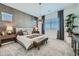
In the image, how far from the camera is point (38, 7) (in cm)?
199

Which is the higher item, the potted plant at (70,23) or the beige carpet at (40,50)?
the potted plant at (70,23)

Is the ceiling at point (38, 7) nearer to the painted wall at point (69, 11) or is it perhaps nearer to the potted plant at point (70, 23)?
the painted wall at point (69, 11)

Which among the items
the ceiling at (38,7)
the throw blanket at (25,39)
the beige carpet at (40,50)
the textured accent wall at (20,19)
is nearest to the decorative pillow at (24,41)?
the throw blanket at (25,39)

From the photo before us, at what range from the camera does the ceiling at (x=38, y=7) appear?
6.40 feet

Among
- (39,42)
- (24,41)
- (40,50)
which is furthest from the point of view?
(24,41)

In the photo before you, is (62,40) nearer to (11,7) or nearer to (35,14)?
(35,14)

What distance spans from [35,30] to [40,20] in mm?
295

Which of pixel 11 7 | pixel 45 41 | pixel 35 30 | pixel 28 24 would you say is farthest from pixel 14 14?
pixel 45 41

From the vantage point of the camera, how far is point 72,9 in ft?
6.23

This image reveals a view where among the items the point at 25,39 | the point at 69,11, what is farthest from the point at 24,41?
the point at 69,11

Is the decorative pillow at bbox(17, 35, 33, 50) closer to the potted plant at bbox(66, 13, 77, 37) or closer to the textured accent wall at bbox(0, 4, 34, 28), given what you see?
the textured accent wall at bbox(0, 4, 34, 28)

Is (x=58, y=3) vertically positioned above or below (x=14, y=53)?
above

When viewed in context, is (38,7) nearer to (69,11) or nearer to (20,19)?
(20,19)

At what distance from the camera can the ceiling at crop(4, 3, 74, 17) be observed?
1952 millimetres
